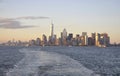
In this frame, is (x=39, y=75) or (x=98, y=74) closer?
(x=39, y=75)

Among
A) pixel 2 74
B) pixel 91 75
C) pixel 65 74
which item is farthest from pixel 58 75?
pixel 2 74

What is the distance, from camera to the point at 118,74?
48.8 m

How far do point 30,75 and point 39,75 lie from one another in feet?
4.15

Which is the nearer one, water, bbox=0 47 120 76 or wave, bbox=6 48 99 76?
wave, bbox=6 48 99 76

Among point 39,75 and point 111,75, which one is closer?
point 39,75

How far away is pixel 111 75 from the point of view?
47719 millimetres

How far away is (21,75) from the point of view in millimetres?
44406

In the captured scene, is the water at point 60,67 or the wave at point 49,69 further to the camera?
the water at point 60,67

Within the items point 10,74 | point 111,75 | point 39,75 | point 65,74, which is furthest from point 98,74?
point 10,74

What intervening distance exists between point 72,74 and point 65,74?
3.45 ft

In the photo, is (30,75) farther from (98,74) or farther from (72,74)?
(98,74)

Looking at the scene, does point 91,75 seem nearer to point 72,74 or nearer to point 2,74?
point 72,74

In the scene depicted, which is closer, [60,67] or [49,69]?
[49,69]

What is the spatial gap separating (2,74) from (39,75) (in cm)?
545
